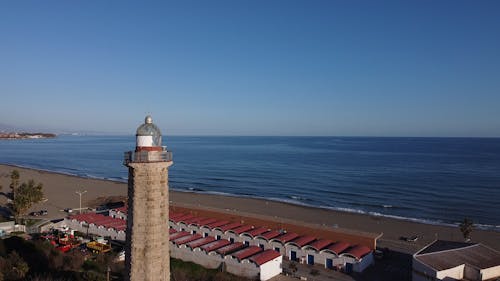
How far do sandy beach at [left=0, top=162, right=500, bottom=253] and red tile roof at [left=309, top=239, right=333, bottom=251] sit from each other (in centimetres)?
216

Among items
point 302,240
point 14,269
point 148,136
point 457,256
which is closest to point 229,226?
point 302,240

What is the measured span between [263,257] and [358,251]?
6.81m

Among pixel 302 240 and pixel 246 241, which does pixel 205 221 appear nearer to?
pixel 246 241

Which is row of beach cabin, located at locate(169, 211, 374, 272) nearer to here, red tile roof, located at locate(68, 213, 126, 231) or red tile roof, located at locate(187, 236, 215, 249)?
red tile roof, located at locate(187, 236, 215, 249)

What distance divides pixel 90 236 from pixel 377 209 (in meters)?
32.8

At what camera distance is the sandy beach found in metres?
33.7

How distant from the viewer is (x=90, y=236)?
103 feet

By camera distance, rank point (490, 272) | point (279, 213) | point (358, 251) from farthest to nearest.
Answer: point (279, 213) → point (358, 251) → point (490, 272)

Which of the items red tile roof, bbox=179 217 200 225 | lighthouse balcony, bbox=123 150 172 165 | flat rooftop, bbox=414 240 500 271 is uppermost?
lighthouse balcony, bbox=123 150 172 165

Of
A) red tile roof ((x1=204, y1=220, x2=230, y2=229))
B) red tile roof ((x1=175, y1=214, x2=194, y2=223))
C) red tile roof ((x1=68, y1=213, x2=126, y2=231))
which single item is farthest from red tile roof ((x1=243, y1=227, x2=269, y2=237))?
red tile roof ((x1=68, y1=213, x2=126, y2=231))

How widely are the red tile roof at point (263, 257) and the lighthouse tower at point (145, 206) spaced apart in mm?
14328

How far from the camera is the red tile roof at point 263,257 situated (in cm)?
2317

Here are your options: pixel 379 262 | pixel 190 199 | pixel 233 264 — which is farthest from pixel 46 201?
pixel 379 262

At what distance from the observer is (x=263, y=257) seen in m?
23.8
